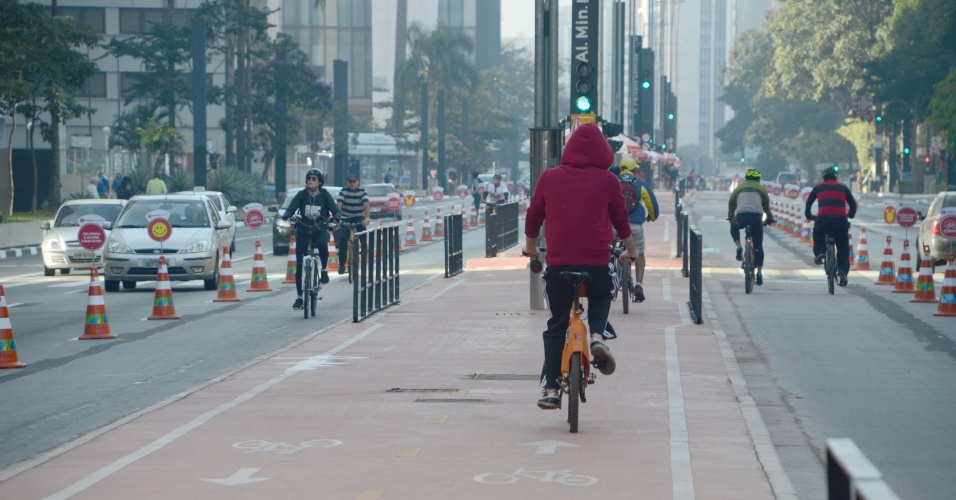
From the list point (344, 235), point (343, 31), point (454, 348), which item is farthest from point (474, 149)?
point (454, 348)

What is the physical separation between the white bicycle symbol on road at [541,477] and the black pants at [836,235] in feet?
47.6

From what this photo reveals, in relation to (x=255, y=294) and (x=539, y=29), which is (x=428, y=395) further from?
(x=255, y=294)

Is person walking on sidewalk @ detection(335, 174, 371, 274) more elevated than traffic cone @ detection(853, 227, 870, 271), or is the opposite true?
person walking on sidewalk @ detection(335, 174, 371, 274)

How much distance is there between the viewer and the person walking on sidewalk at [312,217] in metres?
19.0

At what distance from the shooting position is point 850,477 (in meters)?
3.04

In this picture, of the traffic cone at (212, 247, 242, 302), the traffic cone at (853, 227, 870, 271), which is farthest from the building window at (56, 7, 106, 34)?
the traffic cone at (212, 247, 242, 302)

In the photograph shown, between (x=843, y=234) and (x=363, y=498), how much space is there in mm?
15494

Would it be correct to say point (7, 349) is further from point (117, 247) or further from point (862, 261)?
point (862, 261)

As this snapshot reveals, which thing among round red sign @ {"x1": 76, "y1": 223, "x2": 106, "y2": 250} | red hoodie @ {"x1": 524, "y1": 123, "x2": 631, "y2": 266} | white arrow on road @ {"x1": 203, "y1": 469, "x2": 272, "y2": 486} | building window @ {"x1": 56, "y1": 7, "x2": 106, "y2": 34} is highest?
building window @ {"x1": 56, "y1": 7, "x2": 106, "y2": 34}

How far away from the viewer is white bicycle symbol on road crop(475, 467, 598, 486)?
791cm

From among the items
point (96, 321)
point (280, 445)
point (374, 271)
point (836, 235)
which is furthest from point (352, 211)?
point (280, 445)

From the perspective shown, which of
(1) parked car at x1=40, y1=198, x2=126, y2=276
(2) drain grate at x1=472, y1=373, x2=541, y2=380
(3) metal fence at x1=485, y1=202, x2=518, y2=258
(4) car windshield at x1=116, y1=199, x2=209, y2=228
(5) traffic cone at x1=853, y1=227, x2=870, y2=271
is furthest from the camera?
(3) metal fence at x1=485, y1=202, x2=518, y2=258

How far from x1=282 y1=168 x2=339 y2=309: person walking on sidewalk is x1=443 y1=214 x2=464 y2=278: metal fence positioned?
20.9 ft

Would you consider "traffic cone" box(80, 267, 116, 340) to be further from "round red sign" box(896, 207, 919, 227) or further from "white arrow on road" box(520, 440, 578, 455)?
"round red sign" box(896, 207, 919, 227)
